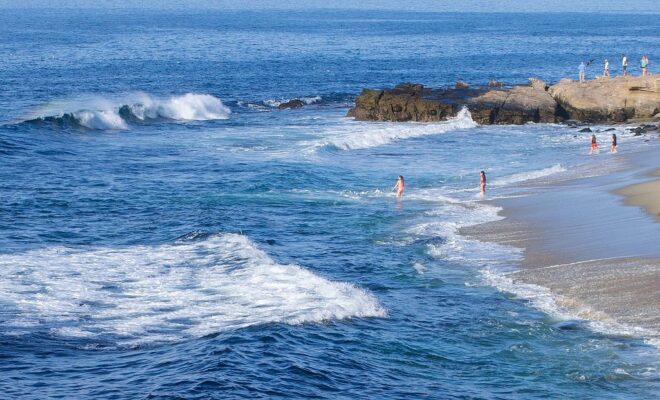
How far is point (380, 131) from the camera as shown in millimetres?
50344

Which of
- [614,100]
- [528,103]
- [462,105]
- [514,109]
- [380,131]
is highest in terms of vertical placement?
[614,100]

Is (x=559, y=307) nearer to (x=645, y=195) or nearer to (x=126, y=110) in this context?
(x=645, y=195)

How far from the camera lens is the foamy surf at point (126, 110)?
52.9 meters

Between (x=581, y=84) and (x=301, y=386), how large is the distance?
42303mm

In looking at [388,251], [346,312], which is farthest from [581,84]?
[346,312]

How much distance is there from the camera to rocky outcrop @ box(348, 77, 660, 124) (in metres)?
53.5

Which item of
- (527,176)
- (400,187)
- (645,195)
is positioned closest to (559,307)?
(645,195)

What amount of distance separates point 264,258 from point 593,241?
8.25 metres

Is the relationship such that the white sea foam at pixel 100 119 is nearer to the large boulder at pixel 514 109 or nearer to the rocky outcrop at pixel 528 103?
the rocky outcrop at pixel 528 103

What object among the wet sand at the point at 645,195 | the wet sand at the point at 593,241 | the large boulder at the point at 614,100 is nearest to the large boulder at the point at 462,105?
the large boulder at the point at 614,100

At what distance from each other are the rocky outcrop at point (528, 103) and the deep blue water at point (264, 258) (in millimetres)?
1373

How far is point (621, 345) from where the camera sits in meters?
19.3

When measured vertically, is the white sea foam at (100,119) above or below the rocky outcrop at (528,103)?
below

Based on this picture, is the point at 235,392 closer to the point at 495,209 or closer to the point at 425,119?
the point at 495,209
